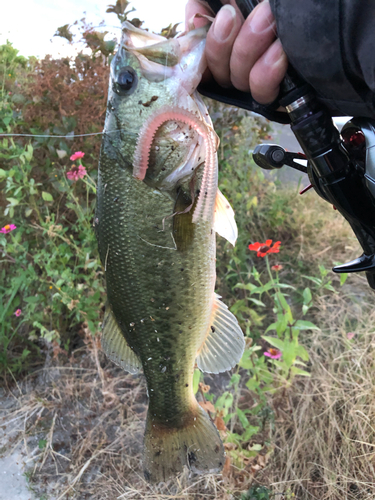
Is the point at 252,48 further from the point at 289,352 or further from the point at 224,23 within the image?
the point at 289,352

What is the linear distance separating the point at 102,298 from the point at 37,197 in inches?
41.2

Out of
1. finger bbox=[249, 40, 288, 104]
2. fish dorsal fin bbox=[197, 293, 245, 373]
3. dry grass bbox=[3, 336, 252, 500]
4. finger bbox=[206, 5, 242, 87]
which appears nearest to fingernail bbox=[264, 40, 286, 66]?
finger bbox=[249, 40, 288, 104]

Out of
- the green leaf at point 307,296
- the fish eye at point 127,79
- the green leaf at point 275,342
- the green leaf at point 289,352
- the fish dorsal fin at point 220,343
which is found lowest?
the green leaf at point 289,352

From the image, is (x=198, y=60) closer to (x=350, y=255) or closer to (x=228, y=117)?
(x=228, y=117)

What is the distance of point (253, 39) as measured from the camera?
3.08 ft

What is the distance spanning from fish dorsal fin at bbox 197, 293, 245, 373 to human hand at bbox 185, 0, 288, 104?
80cm

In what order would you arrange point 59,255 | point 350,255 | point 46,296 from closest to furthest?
1. point 59,255
2. point 46,296
3. point 350,255

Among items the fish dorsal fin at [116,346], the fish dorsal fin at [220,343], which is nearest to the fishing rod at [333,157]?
the fish dorsal fin at [220,343]

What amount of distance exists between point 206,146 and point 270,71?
13.3 inches

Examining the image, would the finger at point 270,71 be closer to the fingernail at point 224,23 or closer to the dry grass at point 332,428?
the fingernail at point 224,23

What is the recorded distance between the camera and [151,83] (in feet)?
3.83

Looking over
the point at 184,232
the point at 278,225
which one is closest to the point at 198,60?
the point at 184,232

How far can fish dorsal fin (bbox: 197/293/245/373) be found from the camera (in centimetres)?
142

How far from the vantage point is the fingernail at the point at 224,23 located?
942 millimetres
